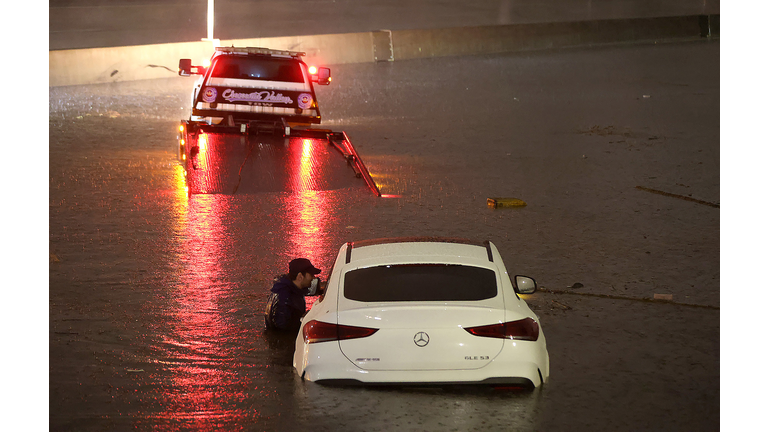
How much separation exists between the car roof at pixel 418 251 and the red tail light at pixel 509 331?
672 mm

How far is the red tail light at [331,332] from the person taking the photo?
5938 millimetres

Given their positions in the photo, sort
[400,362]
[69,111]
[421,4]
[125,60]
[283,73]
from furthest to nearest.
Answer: [421,4] → [125,60] → [69,111] → [283,73] → [400,362]

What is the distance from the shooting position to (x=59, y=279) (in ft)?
30.6

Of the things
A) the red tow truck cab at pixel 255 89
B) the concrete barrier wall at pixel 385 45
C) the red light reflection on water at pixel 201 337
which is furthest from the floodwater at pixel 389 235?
the concrete barrier wall at pixel 385 45

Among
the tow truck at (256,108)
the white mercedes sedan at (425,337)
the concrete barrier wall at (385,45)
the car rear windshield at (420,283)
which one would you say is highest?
the concrete barrier wall at (385,45)

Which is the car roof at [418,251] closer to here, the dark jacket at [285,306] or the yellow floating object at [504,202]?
the dark jacket at [285,306]

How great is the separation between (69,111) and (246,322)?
621 inches

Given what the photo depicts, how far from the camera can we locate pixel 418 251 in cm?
675

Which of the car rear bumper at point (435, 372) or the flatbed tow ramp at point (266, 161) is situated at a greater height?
the flatbed tow ramp at point (266, 161)

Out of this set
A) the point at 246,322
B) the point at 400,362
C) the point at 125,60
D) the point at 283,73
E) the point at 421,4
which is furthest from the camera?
the point at 421,4

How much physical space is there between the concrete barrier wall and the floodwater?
3.74m

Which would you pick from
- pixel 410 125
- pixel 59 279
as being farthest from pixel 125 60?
pixel 59 279

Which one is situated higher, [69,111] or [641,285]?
[69,111]

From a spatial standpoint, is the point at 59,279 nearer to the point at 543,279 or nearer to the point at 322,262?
the point at 322,262
